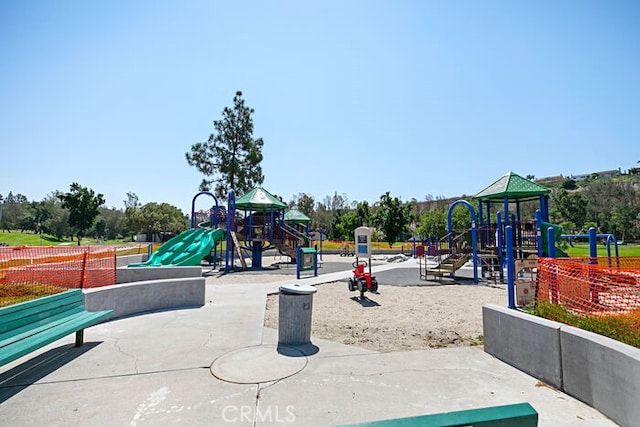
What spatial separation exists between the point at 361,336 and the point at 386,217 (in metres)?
36.1

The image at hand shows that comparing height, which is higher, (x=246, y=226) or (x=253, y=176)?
(x=253, y=176)

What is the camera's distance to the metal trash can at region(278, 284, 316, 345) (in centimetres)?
565

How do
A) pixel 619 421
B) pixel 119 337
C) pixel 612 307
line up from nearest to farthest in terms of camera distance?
pixel 619 421 < pixel 612 307 < pixel 119 337

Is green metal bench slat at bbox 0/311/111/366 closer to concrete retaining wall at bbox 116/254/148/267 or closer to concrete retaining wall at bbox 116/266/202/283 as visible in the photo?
concrete retaining wall at bbox 116/266/202/283

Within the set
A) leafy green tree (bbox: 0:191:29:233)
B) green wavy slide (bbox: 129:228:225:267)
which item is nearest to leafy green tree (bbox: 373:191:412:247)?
green wavy slide (bbox: 129:228:225:267)

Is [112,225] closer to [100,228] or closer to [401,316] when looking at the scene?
[100,228]

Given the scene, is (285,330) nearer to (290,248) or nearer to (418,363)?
Result: (418,363)

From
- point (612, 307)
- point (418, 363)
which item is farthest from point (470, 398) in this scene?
point (612, 307)

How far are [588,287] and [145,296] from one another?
28.9 feet

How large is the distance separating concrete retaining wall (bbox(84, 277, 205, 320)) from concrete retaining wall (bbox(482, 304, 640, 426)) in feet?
23.1

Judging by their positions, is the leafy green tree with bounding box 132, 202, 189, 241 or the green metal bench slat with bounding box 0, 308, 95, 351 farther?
the leafy green tree with bounding box 132, 202, 189, 241

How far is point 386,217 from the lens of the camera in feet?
136

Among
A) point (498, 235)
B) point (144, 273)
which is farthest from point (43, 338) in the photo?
point (498, 235)

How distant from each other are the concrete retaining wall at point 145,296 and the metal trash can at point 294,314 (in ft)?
13.4
